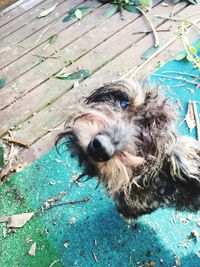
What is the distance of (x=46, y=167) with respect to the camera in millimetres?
3027

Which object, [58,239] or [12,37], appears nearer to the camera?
[58,239]

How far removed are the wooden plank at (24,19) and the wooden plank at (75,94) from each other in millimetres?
1121

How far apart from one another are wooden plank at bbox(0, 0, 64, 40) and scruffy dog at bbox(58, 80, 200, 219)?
244 cm

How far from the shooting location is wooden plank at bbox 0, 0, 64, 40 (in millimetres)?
4238

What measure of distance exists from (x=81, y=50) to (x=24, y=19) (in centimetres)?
91

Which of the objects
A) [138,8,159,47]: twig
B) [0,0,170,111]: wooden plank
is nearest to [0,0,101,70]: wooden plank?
[0,0,170,111]: wooden plank

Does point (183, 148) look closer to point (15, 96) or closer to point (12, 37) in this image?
point (15, 96)

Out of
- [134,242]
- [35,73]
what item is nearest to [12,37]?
[35,73]

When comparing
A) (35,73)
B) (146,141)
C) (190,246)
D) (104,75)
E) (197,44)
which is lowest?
(190,246)

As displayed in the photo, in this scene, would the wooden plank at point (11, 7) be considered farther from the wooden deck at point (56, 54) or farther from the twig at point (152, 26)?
the twig at point (152, 26)

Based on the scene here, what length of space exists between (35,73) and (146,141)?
6.87ft

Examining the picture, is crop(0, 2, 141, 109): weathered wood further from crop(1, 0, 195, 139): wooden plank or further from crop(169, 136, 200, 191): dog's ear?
crop(169, 136, 200, 191): dog's ear

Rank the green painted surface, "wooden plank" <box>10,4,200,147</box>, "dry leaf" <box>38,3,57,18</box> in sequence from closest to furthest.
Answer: the green painted surface → "wooden plank" <box>10,4,200,147</box> → "dry leaf" <box>38,3,57,18</box>

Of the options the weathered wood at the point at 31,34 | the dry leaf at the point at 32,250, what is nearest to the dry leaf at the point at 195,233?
the dry leaf at the point at 32,250
